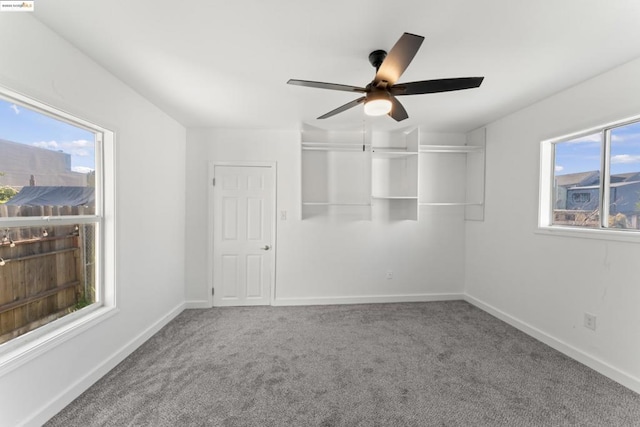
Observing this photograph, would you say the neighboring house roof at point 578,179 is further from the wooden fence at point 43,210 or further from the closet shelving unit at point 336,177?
the wooden fence at point 43,210

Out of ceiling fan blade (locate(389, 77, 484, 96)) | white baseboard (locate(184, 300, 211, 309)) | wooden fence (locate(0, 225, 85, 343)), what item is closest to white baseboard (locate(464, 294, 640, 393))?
ceiling fan blade (locate(389, 77, 484, 96))

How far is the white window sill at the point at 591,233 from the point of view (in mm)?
2035

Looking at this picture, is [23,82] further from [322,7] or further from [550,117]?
[550,117]

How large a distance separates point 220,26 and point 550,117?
312cm

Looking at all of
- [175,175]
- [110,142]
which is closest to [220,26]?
[110,142]

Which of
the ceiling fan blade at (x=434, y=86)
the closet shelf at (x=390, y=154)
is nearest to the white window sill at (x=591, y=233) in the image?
the closet shelf at (x=390, y=154)

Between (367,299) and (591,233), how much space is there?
8.27 feet

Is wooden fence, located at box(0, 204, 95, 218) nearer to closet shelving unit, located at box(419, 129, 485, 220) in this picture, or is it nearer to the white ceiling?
the white ceiling

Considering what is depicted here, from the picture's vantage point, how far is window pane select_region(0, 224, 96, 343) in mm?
1574

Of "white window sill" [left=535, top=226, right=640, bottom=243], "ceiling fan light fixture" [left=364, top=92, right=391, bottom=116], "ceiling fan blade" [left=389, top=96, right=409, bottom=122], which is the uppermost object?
"ceiling fan blade" [left=389, top=96, right=409, bottom=122]

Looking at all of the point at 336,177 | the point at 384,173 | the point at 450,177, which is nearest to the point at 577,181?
the point at 450,177

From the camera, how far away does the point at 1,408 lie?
1.40 meters

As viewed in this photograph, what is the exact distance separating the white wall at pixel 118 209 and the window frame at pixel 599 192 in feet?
13.6

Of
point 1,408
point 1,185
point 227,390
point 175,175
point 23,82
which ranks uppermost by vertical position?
point 23,82
